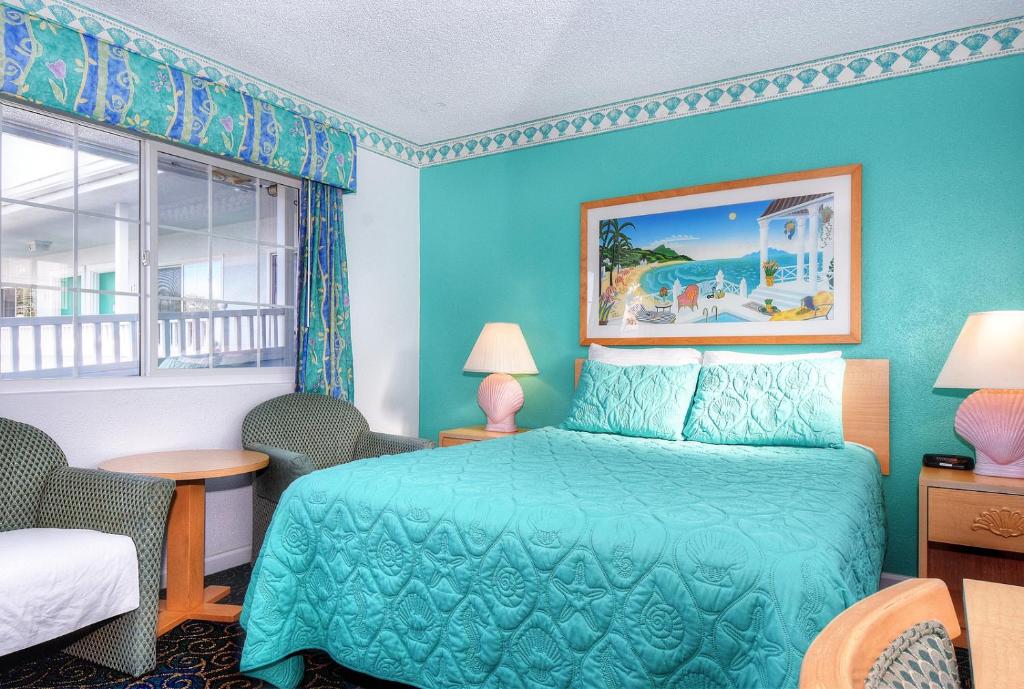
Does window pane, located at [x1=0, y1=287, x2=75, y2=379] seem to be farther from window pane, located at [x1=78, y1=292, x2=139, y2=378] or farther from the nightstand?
the nightstand

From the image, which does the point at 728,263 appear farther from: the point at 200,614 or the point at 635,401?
the point at 200,614

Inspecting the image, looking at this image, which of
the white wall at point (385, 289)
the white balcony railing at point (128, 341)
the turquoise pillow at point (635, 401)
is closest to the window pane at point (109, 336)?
the white balcony railing at point (128, 341)

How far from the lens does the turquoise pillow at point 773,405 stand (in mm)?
2674

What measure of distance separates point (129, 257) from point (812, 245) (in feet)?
11.1

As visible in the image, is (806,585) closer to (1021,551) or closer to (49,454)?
(1021,551)

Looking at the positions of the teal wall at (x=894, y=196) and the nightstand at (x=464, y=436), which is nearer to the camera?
the teal wall at (x=894, y=196)

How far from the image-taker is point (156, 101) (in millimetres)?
2879

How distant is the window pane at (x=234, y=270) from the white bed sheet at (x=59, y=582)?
5.22ft

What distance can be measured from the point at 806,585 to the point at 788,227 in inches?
94.7

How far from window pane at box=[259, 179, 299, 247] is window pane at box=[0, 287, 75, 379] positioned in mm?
1108

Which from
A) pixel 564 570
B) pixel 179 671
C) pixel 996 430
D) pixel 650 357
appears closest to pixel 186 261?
pixel 179 671

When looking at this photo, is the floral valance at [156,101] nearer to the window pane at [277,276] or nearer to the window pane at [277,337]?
the window pane at [277,276]

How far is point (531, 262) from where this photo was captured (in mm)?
4145

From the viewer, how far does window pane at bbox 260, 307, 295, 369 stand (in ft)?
12.1
